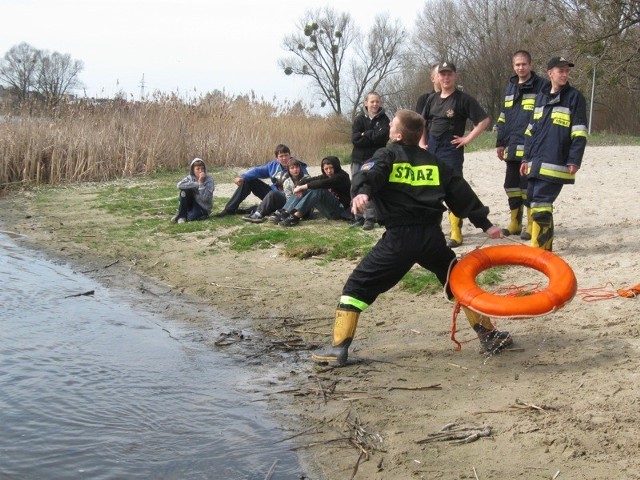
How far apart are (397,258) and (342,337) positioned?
782 mm

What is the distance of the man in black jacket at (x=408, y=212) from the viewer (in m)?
5.93

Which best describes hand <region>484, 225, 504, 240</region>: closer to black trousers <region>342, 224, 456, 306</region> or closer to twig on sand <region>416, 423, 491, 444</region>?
black trousers <region>342, 224, 456, 306</region>

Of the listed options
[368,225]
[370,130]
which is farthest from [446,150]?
[368,225]

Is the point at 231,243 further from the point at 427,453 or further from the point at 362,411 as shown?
the point at 427,453

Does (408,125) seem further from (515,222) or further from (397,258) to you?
(515,222)

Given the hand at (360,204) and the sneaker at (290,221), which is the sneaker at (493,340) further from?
the sneaker at (290,221)

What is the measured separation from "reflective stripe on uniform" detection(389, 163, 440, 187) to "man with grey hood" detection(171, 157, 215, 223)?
300 inches

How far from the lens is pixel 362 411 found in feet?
17.7

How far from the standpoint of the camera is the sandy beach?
457 centimetres

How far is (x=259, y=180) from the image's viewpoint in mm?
13594

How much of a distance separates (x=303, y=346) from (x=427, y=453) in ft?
8.08

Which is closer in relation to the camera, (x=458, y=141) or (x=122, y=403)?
(x=122, y=403)

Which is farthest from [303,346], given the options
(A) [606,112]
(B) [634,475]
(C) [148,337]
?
(A) [606,112]

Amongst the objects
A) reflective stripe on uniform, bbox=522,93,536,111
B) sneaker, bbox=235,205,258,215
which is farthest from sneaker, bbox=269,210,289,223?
reflective stripe on uniform, bbox=522,93,536,111
